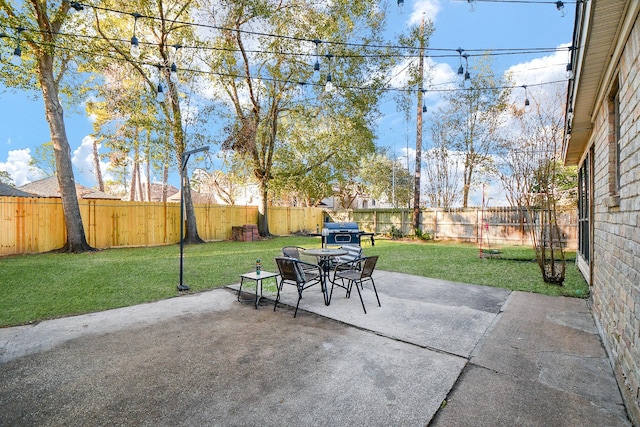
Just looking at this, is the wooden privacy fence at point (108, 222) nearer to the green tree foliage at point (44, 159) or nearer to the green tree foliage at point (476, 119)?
the green tree foliage at point (476, 119)

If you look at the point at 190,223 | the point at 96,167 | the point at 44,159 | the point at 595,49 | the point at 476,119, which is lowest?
the point at 190,223

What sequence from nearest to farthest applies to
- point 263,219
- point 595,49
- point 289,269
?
point 595,49
point 289,269
point 263,219

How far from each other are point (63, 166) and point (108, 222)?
2332 millimetres

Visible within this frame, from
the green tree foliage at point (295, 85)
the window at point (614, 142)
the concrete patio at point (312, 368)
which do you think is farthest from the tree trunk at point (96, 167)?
the window at point (614, 142)

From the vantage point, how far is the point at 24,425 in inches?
73.9

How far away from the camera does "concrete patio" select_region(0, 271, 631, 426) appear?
6.55 feet

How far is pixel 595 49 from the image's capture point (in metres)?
2.72

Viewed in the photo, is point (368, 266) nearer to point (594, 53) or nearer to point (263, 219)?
point (594, 53)

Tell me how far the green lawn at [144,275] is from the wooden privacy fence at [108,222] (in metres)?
0.84

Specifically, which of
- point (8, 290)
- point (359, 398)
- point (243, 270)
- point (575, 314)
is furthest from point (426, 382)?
point (8, 290)

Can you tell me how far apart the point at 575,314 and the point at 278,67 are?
1286 centimetres

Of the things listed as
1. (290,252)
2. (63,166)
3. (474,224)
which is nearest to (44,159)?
(63,166)

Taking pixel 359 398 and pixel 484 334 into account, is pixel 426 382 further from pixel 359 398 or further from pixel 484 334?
pixel 484 334

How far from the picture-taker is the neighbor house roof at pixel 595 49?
217 cm
